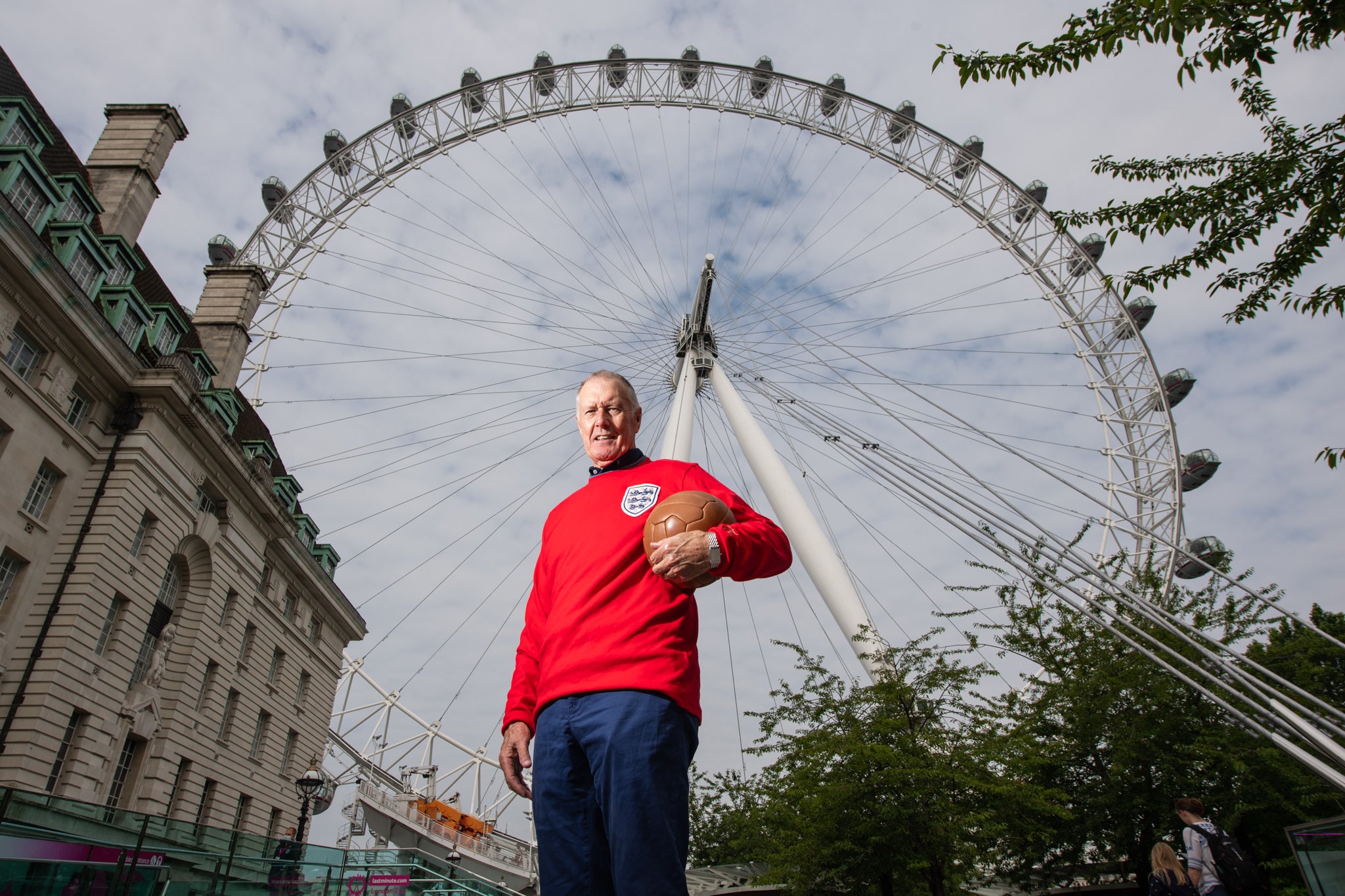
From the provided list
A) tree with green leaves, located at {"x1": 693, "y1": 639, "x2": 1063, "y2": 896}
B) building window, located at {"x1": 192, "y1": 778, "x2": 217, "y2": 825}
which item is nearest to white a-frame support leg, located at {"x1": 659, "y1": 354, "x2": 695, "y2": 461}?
tree with green leaves, located at {"x1": 693, "y1": 639, "x2": 1063, "y2": 896}

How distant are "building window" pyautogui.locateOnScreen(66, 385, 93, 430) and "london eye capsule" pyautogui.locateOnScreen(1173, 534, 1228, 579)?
104ft

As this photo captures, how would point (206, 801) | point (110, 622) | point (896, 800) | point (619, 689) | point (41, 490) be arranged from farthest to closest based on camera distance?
point (206, 801) → point (110, 622) → point (41, 490) → point (896, 800) → point (619, 689)

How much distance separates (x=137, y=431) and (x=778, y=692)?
1776 centimetres

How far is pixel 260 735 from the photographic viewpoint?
29219 mm

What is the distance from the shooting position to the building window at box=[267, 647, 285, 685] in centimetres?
2997

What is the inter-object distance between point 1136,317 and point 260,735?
3517 centimetres

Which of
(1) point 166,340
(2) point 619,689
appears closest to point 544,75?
(1) point 166,340

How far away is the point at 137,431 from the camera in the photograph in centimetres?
2198

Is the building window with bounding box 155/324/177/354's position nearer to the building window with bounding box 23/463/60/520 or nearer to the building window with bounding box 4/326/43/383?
the building window with bounding box 4/326/43/383

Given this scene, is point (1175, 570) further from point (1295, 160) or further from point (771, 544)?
point (771, 544)

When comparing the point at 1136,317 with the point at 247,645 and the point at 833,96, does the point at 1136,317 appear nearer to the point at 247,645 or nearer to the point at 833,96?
the point at 833,96

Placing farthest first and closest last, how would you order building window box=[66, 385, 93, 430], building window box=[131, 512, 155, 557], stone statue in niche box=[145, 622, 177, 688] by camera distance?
1. stone statue in niche box=[145, 622, 177, 688]
2. building window box=[131, 512, 155, 557]
3. building window box=[66, 385, 93, 430]

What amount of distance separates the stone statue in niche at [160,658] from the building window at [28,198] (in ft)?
36.5

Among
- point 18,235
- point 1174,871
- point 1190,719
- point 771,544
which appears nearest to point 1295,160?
point 1174,871
